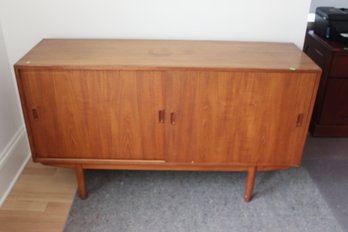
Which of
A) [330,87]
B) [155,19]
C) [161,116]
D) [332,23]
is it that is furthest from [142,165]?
[332,23]

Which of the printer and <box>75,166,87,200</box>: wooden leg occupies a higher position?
the printer

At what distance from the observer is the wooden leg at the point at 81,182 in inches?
67.5

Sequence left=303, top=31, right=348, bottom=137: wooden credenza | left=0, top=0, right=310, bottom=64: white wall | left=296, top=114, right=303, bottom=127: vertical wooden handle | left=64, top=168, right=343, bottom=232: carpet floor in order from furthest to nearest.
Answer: left=303, top=31, right=348, bottom=137: wooden credenza, left=0, top=0, right=310, bottom=64: white wall, left=64, top=168, right=343, bottom=232: carpet floor, left=296, top=114, right=303, bottom=127: vertical wooden handle

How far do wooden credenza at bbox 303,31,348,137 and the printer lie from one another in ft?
0.14

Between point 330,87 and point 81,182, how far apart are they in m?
1.67

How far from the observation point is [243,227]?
165 cm

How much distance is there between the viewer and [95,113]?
1542 millimetres

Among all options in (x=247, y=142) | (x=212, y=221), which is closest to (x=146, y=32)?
(x=247, y=142)

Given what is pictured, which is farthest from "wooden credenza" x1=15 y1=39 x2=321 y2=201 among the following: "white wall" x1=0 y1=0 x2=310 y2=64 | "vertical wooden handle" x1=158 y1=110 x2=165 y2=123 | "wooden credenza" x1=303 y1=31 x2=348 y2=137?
"wooden credenza" x1=303 y1=31 x2=348 y2=137

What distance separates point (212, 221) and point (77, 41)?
3.80 ft

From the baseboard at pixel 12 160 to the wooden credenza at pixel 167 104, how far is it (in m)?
0.31

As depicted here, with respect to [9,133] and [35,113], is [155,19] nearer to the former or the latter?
[35,113]

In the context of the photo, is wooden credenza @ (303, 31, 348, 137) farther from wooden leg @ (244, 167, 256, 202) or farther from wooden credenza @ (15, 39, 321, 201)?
wooden leg @ (244, 167, 256, 202)

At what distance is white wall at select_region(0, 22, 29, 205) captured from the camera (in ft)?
6.00
